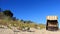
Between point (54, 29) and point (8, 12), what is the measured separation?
1026 cm

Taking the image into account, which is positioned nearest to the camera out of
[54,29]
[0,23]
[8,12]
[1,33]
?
[1,33]

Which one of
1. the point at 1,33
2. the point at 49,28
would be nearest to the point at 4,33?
the point at 1,33

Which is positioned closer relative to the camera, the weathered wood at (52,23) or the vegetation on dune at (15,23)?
the vegetation on dune at (15,23)

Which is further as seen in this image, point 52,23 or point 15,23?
point 52,23

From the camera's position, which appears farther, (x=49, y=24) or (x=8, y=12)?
(x=8, y=12)

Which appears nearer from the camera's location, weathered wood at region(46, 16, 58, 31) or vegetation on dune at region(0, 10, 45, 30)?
vegetation on dune at region(0, 10, 45, 30)

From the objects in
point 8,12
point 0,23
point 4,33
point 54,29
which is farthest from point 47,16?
point 8,12

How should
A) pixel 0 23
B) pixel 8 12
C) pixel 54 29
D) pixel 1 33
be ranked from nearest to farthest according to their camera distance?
1. pixel 1 33
2. pixel 0 23
3. pixel 54 29
4. pixel 8 12

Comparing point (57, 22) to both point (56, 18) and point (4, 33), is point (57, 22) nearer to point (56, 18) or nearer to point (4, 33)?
point (56, 18)

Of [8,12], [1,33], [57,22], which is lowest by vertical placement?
[1,33]

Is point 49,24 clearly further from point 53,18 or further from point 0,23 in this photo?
point 0,23

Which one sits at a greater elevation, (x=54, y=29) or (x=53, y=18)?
(x=53, y=18)

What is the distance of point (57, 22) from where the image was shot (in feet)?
45.5

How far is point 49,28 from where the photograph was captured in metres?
13.5
